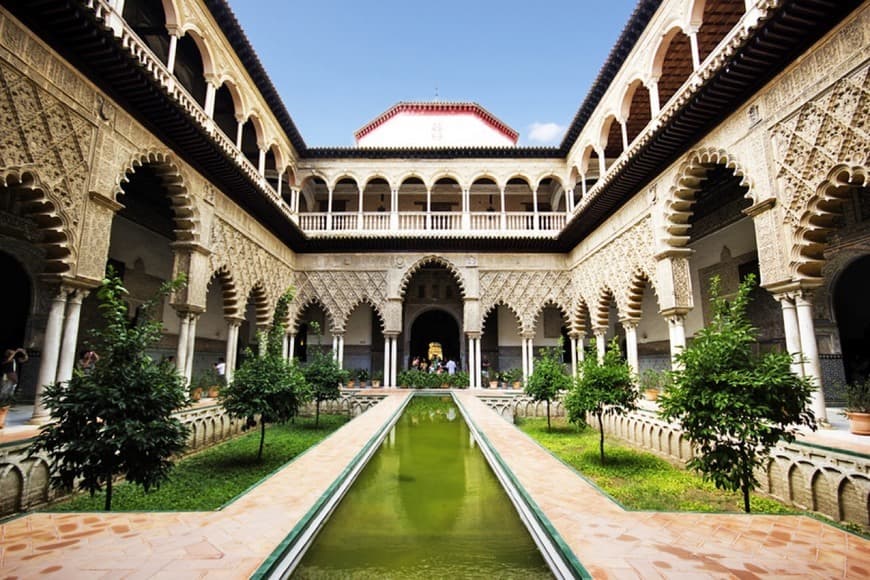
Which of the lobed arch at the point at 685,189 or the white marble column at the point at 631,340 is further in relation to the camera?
the white marble column at the point at 631,340

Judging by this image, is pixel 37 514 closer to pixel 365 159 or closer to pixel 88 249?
pixel 88 249

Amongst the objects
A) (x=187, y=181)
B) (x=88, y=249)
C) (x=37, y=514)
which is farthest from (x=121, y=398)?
(x=187, y=181)

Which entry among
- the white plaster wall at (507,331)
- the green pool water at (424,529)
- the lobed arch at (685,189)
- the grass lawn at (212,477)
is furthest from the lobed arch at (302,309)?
the lobed arch at (685,189)

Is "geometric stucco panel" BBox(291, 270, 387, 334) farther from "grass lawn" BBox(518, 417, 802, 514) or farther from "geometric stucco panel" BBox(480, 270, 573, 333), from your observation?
"grass lawn" BBox(518, 417, 802, 514)

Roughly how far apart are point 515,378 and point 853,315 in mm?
8610

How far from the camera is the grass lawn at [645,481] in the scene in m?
4.66

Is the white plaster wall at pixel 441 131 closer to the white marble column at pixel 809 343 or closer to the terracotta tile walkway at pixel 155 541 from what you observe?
the white marble column at pixel 809 343

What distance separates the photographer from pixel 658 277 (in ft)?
28.5

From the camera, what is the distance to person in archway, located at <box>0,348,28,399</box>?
266 inches

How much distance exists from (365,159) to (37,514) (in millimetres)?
13574

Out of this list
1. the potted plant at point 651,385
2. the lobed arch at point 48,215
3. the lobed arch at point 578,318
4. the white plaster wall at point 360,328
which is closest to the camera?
the lobed arch at point 48,215

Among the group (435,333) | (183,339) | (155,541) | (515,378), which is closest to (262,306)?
(183,339)

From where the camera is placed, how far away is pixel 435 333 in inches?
738

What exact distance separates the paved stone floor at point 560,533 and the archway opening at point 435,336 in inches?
600
